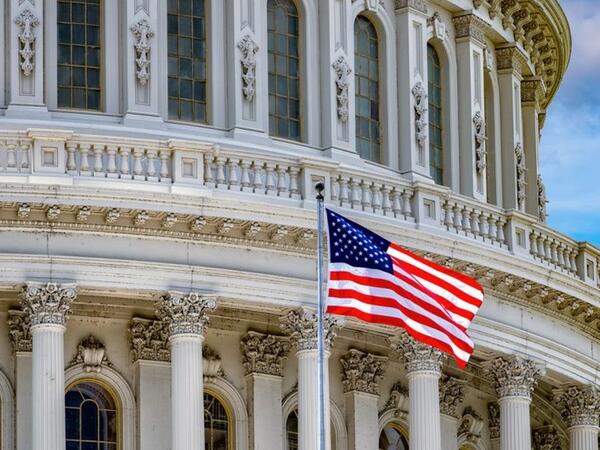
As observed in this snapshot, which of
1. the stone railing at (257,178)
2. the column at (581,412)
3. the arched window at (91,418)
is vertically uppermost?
the stone railing at (257,178)

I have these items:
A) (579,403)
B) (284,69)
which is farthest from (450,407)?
(284,69)

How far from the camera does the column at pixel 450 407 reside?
62.0 m

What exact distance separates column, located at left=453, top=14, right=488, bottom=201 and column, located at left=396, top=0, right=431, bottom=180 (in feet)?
5.35

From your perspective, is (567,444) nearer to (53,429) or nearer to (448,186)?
(448,186)

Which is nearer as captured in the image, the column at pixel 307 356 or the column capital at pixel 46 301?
the column capital at pixel 46 301

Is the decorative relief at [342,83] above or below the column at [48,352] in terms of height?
above

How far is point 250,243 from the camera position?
56.0m

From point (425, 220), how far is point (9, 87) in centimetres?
867

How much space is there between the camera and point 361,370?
59906 mm

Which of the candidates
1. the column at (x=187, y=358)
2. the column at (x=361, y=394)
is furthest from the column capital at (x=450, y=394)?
the column at (x=187, y=358)

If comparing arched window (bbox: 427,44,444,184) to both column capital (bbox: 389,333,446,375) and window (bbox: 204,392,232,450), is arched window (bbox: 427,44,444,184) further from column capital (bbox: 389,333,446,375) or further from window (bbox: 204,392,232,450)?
window (bbox: 204,392,232,450)

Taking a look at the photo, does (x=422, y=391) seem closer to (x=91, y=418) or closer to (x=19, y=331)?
(x=91, y=418)

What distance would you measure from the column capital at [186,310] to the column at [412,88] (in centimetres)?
845

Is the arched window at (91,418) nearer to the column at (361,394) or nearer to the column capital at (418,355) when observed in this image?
the column at (361,394)
